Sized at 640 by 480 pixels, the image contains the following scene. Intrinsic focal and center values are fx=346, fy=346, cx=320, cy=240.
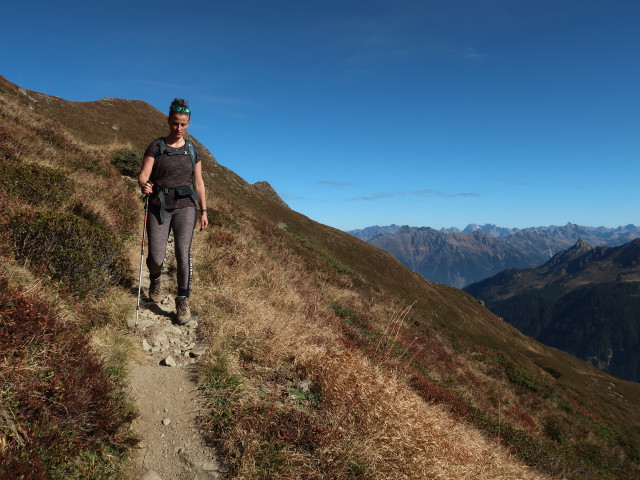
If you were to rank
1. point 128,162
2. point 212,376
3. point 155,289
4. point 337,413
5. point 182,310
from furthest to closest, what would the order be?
point 128,162
point 155,289
point 182,310
point 212,376
point 337,413

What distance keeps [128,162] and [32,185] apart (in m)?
12.7

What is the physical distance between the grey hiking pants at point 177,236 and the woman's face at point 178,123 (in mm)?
1263

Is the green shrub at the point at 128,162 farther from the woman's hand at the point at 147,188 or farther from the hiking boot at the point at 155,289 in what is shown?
the woman's hand at the point at 147,188

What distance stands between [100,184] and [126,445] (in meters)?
11.2

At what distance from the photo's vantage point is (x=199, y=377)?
477cm

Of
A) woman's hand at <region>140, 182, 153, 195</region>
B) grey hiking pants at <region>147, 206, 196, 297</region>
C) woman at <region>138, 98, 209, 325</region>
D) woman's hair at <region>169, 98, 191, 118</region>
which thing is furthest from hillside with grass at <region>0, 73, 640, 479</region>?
woman's hair at <region>169, 98, 191, 118</region>

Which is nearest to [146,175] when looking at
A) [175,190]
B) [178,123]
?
[175,190]

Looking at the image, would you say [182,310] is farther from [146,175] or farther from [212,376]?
[146,175]

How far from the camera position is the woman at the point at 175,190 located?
5.76m

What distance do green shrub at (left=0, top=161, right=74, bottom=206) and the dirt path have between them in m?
4.01

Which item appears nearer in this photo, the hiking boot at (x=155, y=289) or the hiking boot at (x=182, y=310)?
the hiking boot at (x=182, y=310)

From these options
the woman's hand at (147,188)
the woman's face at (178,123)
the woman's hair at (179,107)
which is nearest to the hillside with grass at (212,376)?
the woman's hand at (147,188)

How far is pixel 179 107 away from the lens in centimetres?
569

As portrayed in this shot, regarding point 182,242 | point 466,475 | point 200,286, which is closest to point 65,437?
point 182,242
